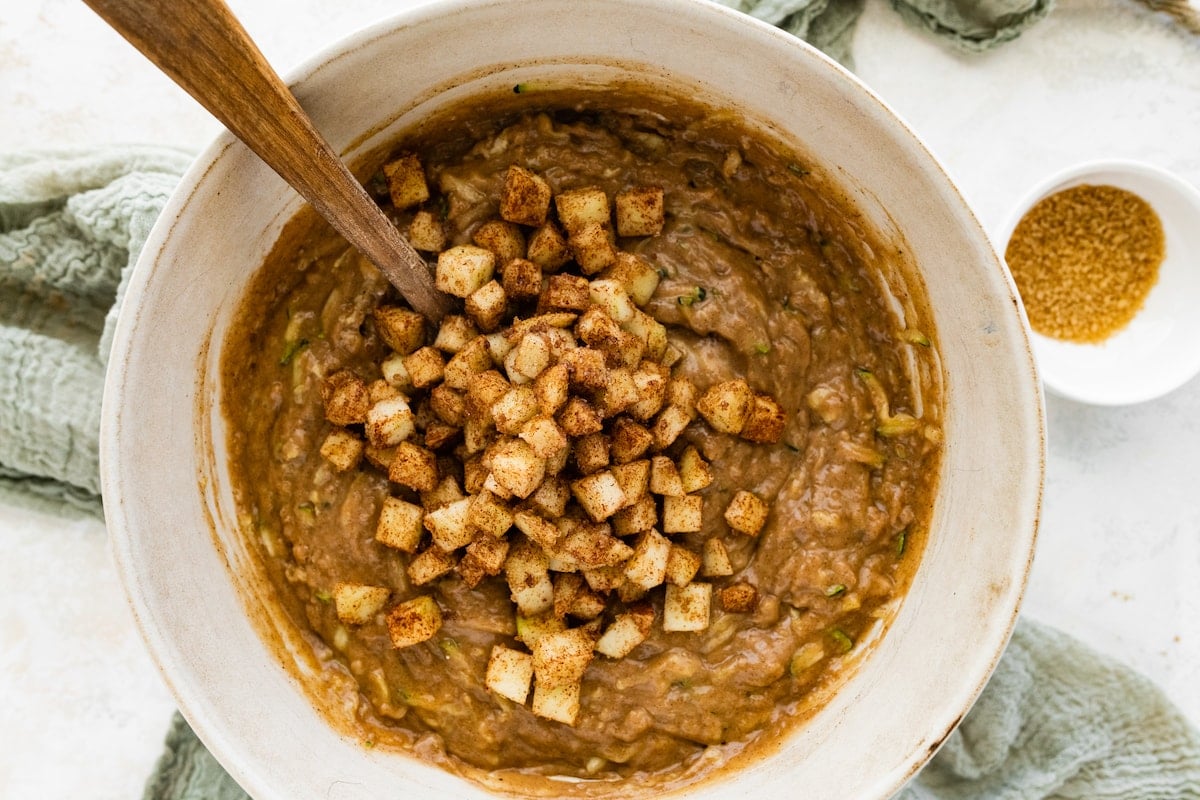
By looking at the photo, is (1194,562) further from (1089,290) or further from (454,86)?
(454,86)

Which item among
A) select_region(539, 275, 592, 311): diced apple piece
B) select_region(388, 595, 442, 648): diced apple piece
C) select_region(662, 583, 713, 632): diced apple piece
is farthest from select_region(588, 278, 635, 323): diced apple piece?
select_region(388, 595, 442, 648): diced apple piece

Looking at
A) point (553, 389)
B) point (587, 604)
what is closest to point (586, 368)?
point (553, 389)

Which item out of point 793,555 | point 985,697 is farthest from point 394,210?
point 985,697

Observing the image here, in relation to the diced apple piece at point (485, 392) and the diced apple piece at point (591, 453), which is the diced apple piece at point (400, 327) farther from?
the diced apple piece at point (591, 453)

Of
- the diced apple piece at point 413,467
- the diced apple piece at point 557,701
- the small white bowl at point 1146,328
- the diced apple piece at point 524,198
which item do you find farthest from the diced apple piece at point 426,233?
the small white bowl at point 1146,328

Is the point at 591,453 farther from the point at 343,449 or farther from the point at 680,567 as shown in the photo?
the point at 343,449

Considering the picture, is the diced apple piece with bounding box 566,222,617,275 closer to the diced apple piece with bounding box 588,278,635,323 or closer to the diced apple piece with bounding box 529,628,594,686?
the diced apple piece with bounding box 588,278,635,323
